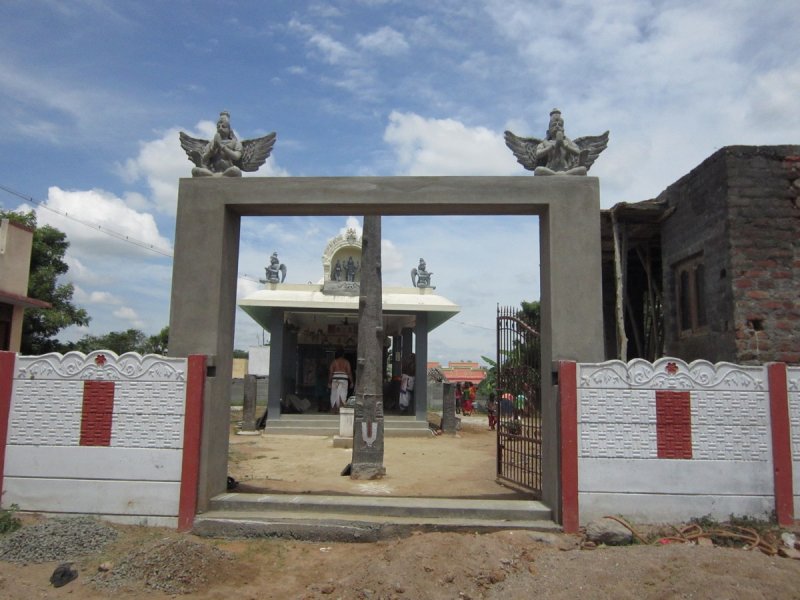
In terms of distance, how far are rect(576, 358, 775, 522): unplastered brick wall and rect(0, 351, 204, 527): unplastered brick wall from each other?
394cm

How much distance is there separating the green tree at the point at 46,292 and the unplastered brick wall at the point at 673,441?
20.0m

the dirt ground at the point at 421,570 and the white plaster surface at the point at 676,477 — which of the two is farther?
the white plaster surface at the point at 676,477

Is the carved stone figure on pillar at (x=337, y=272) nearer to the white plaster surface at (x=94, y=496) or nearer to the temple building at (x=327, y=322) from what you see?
the temple building at (x=327, y=322)

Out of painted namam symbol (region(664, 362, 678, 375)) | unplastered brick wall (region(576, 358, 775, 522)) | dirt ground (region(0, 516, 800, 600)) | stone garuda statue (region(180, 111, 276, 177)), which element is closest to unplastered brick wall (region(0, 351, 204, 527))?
dirt ground (region(0, 516, 800, 600))

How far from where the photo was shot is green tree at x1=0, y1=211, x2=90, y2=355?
2016cm

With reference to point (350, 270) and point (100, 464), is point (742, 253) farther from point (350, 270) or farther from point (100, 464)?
point (350, 270)

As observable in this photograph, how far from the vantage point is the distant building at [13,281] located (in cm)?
1519

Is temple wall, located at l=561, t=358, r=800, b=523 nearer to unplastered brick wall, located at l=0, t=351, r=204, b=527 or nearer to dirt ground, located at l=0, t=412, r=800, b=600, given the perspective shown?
dirt ground, located at l=0, t=412, r=800, b=600

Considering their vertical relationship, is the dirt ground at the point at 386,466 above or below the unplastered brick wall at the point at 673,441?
below

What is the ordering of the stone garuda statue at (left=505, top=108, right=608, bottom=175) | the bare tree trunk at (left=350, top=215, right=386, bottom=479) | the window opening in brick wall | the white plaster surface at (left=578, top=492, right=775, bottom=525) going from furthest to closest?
the window opening in brick wall < the bare tree trunk at (left=350, top=215, right=386, bottom=479) < the stone garuda statue at (left=505, top=108, right=608, bottom=175) < the white plaster surface at (left=578, top=492, right=775, bottom=525)

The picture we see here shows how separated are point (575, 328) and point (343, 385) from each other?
1148 cm

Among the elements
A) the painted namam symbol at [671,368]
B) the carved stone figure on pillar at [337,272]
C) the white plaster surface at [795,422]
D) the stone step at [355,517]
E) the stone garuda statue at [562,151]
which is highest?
the carved stone figure on pillar at [337,272]

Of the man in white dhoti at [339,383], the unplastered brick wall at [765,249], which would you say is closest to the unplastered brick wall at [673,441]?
the unplastered brick wall at [765,249]

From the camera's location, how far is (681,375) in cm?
581
